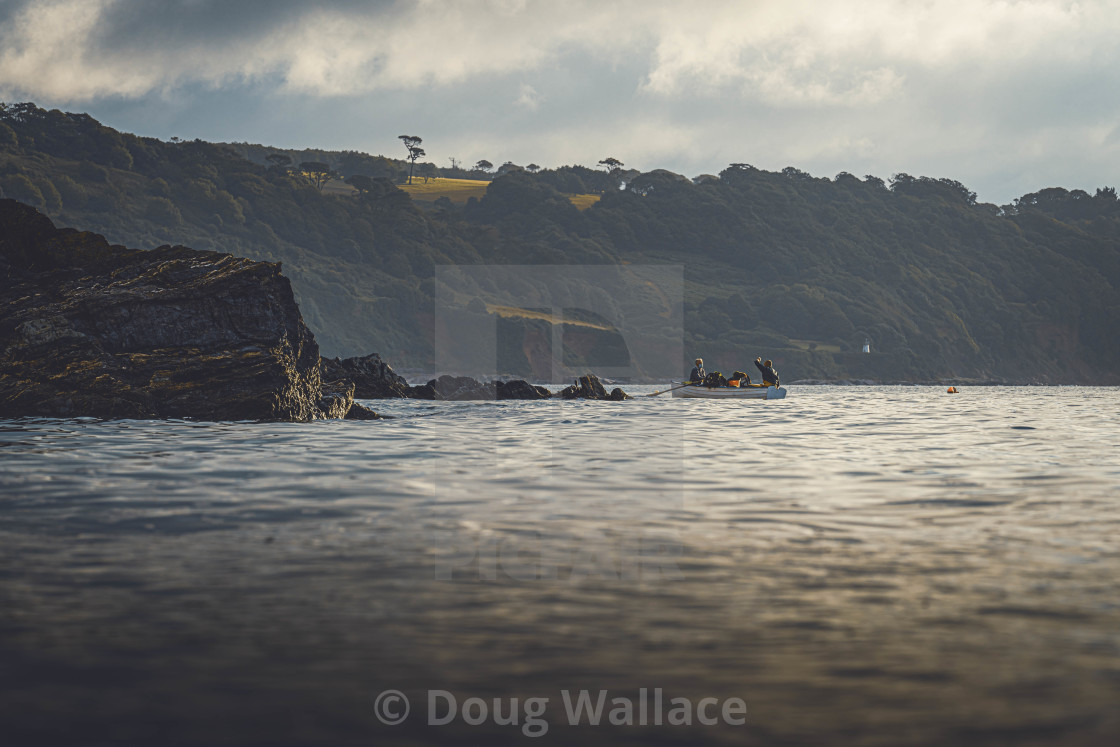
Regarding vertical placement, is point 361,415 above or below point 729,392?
below

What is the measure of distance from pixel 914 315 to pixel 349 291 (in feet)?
401

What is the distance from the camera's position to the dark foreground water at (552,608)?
173 inches

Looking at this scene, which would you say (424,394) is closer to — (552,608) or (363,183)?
(552,608)

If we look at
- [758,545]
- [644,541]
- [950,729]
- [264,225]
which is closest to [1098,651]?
[950,729]

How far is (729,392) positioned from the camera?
1940 inches

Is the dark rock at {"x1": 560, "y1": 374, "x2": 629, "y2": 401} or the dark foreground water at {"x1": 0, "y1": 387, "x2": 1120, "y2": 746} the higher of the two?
the dark rock at {"x1": 560, "y1": 374, "x2": 629, "y2": 401}

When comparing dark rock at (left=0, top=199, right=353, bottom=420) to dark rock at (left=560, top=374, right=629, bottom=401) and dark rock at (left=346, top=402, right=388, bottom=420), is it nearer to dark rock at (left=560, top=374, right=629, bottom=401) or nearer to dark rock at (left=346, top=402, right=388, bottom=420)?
dark rock at (left=346, top=402, right=388, bottom=420)

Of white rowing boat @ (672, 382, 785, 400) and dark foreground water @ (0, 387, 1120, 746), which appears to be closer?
dark foreground water @ (0, 387, 1120, 746)

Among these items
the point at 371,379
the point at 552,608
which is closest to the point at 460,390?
the point at 371,379

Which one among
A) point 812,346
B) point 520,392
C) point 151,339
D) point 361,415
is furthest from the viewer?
point 812,346

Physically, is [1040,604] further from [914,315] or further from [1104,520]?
[914,315]

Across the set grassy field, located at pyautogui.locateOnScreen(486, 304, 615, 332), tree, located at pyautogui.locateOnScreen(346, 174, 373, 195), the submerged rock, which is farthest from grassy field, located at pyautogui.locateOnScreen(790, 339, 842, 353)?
the submerged rock

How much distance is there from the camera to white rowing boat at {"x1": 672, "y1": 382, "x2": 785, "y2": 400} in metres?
49.2

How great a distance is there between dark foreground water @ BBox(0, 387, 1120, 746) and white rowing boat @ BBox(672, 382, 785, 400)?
35022mm
